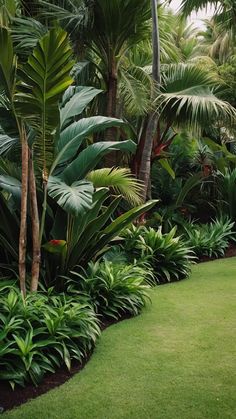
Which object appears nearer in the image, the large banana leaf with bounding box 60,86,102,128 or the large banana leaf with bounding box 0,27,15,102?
the large banana leaf with bounding box 0,27,15,102

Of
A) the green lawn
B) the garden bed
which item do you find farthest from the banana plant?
the garden bed

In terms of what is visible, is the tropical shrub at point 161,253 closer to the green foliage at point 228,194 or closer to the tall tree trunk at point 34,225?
the tall tree trunk at point 34,225

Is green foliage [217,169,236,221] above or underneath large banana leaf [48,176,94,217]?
underneath

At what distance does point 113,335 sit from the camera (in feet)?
15.6

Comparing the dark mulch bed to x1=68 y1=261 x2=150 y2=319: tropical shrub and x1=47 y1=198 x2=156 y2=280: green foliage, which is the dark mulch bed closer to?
x1=68 y1=261 x2=150 y2=319: tropical shrub

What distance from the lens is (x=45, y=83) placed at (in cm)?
407

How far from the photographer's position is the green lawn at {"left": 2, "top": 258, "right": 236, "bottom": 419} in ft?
10.6

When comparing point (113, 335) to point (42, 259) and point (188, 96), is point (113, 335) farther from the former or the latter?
point (188, 96)

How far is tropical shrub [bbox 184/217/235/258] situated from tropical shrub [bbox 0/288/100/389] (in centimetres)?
463

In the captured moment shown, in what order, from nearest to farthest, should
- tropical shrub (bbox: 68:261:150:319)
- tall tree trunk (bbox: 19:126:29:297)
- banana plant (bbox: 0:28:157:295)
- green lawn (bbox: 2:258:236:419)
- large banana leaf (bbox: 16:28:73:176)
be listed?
green lawn (bbox: 2:258:236:419), large banana leaf (bbox: 16:28:73:176), banana plant (bbox: 0:28:157:295), tall tree trunk (bbox: 19:126:29:297), tropical shrub (bbox: 68:261:150:319)

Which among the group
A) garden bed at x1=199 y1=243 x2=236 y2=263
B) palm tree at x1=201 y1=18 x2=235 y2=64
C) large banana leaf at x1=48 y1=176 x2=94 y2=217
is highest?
palm tree at x1=201 y1=18 x2=235 y2=64

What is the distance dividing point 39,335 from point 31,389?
1.61 ft

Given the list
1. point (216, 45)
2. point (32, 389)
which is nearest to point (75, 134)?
point (32, 389)

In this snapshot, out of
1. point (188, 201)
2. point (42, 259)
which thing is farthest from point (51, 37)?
point (188, 201)
